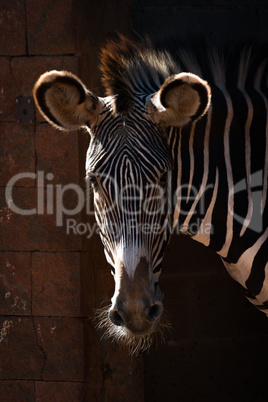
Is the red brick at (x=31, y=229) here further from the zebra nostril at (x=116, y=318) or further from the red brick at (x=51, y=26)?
the zebra nostril at (x=116, y=318)

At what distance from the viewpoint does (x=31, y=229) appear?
150 inches

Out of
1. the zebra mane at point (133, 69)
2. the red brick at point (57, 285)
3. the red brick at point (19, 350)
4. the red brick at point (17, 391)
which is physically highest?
the zebra mane at point (133, 69)

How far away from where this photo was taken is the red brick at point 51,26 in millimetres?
3695

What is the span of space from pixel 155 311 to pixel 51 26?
245 centimetres

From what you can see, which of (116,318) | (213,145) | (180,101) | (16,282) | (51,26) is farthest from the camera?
(16,282)

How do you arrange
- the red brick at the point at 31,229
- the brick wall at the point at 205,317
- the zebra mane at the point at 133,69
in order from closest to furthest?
the zebra mane at the point at 133,69
the red brick at the point at 31,229
the brick wall at the point at 205,317

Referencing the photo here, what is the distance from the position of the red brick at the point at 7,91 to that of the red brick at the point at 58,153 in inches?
10.3

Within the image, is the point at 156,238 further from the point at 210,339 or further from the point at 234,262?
the point at 210,339

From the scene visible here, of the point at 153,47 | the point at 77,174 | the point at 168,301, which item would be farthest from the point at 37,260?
the point at 153,47

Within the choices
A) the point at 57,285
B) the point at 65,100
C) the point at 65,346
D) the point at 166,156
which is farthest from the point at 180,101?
the point at 65,346

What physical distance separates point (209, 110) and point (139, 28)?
1589 mm

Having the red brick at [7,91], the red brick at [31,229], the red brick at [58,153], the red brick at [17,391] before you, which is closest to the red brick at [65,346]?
the red brick at [17,391]

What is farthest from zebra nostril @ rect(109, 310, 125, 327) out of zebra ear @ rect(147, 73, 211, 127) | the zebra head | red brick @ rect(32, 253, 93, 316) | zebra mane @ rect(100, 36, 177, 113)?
red brick @ rect(32, 253, 93, 316)

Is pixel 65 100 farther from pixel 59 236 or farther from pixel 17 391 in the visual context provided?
pixel 17 391
